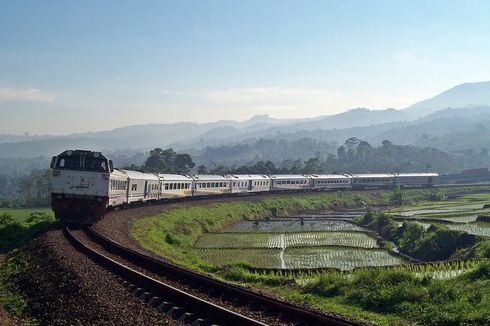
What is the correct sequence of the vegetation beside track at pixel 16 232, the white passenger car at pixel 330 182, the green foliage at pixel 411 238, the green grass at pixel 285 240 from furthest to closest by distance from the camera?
1. the white passenger car at pixel 330 182
2. the green grass at pixel 285 240
3. the green foliage at pixel 411 238
4. the vegetation beside track at pixel 16 232

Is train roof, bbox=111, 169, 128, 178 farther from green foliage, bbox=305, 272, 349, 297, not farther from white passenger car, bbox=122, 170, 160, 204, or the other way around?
green foliage, bbox=305, 272, 349, 297

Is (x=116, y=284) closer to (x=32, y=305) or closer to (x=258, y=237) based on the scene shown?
(x=32, y=305)

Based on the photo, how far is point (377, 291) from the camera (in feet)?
50.8

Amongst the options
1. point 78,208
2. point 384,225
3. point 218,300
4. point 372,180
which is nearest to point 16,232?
point 78,208

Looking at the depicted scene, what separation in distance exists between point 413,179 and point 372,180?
14.2m

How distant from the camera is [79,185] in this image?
2928 centimetres

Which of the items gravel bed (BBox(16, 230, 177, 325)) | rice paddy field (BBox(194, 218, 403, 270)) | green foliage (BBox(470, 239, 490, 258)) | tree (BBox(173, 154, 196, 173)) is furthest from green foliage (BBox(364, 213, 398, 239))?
tree (BBox(173, 154, 196, 173))

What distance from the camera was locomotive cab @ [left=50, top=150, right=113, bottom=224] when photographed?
29219 mm

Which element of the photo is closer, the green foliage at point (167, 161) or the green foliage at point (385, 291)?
the green foliage at point (385, 291)

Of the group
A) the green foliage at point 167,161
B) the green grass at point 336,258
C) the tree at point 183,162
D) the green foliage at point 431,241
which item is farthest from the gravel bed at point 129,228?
the tree at point 183,162

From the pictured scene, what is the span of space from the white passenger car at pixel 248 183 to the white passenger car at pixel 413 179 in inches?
1389

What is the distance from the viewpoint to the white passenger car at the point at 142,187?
131ft

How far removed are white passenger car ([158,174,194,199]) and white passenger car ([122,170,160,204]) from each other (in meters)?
1.89

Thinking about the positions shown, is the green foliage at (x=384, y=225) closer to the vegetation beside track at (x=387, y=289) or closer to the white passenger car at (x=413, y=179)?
the vegetation beside track at (x=387, y=289)
